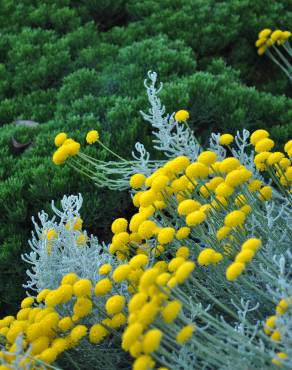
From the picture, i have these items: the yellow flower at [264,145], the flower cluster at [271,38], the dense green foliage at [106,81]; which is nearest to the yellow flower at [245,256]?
the yellow flower at [264,145]

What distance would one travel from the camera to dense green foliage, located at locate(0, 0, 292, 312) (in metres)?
3.02

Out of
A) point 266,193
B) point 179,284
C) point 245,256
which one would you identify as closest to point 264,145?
point 266,193

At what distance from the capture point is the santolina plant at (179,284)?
60.1 inches

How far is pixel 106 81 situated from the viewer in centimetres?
383

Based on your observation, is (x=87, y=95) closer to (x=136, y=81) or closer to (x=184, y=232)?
(x=136, y=81)

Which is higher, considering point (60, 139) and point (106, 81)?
point (60, 139)

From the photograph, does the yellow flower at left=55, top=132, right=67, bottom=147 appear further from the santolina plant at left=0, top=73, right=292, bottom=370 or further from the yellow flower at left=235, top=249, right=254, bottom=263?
the yellow flower at left=235, top=249, right=254, bottom=263

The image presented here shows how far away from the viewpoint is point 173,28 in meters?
4.56

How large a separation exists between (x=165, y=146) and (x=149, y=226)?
2.47ft

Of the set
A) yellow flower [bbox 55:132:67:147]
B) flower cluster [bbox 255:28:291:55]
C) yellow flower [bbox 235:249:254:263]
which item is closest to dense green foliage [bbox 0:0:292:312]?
flower cluster [bbox 255:28:291:55]

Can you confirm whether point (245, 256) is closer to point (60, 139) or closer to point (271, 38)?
point (60, 139)

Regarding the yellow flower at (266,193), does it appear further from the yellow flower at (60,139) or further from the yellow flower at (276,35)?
the yellow flower at (276,35)

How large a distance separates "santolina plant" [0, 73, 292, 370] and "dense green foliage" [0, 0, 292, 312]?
25.9 inches

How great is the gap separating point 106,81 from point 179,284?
6.74ft
